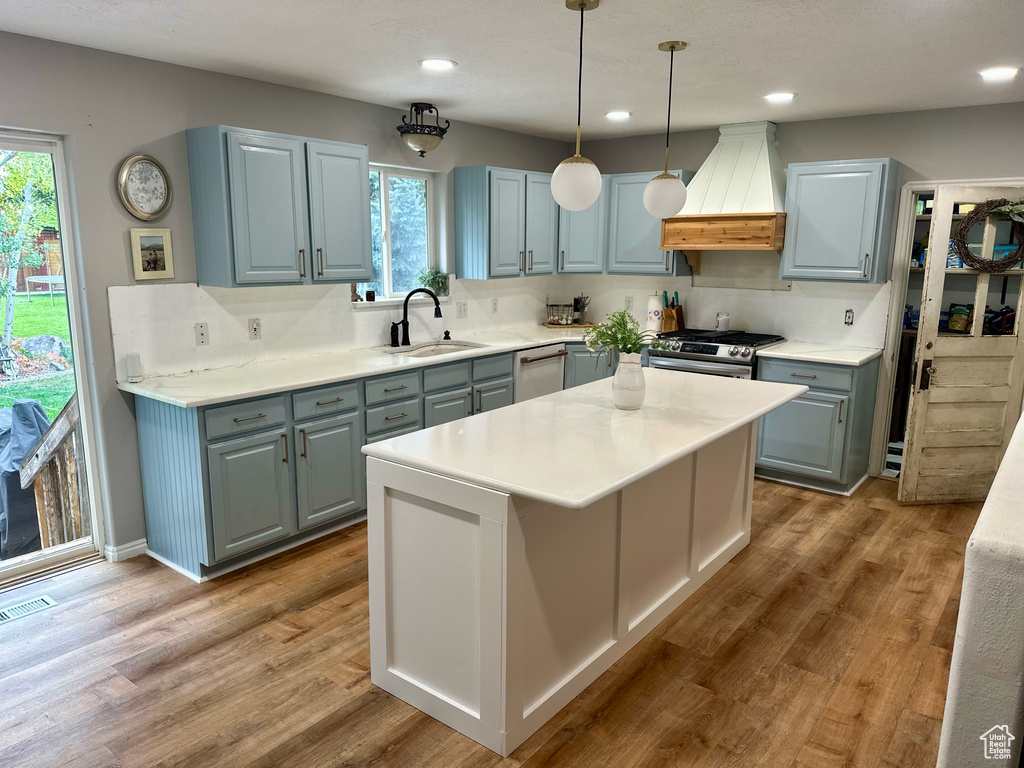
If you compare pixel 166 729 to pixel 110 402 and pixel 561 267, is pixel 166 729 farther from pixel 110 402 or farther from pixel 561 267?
pixel 561 267

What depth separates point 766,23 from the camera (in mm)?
2693

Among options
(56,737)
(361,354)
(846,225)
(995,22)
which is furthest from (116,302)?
(846,225)

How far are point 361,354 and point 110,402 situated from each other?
57.2 inches

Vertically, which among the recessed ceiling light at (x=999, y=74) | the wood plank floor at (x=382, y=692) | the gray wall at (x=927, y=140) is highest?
the recessed ceiling light at (x=999, y=74)

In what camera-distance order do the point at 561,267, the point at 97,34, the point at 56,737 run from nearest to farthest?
1. the point at 56,737
2. the point at 97,34
3. the point at 561,267

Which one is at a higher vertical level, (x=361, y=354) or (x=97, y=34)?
(x=97, y=34)

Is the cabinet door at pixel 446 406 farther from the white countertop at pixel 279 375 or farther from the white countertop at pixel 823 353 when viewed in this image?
the white countertop at pixel 823 353

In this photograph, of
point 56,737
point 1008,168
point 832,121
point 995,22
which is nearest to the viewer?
point 56,737

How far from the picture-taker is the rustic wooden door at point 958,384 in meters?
4.14

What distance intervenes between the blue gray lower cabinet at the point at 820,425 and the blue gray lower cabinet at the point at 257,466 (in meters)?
2.43

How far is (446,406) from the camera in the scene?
4.38 meters

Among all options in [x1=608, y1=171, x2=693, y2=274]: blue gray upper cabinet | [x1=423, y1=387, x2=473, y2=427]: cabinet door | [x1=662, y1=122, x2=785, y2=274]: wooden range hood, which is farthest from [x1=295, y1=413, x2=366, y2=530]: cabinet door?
[x1=662, y1=122, x2=785, y2=274]: wooden range hood

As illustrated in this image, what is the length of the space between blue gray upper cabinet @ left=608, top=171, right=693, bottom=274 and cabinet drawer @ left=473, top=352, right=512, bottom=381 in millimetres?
1321

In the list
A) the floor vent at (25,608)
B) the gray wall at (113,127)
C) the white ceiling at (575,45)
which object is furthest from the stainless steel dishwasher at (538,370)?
the floor vent at (25,608)
